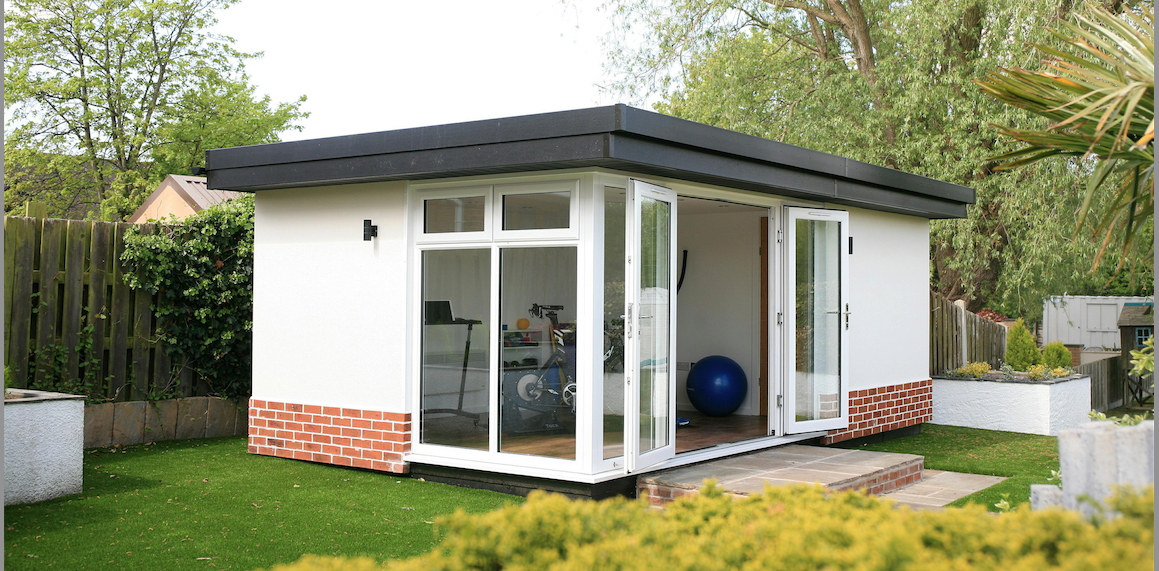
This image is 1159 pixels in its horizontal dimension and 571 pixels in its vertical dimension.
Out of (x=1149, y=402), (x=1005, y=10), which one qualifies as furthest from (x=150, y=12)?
(x=1149, y=402)

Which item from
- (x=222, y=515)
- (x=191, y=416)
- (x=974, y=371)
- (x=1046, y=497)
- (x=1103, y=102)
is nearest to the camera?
(x=1046, y=497)

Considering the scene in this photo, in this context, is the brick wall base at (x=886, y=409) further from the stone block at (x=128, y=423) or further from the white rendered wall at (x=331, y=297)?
the stone block at (x=128, y=423)

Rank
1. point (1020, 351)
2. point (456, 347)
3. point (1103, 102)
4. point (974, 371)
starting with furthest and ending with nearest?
point (1020, 351)
point (974, 371)
point (456, 347)
point (1103, 102)

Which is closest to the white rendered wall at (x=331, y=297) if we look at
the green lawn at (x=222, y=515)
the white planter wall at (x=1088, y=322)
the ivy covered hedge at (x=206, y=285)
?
the green lawn at (x=222, y=515)

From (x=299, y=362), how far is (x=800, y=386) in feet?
14.3

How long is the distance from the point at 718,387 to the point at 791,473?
2986 mm

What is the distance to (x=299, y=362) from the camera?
25.7 ft

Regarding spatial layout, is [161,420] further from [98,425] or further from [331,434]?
[331,434]

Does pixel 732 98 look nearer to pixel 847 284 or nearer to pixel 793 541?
pixel 847 284

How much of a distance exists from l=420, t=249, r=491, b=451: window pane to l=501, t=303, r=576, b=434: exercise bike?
21 cm

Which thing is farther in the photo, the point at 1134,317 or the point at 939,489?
the point at 1134,317

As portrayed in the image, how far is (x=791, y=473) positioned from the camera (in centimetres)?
685

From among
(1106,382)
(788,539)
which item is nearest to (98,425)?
(788,539)

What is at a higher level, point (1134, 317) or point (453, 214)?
point (453, 214)
